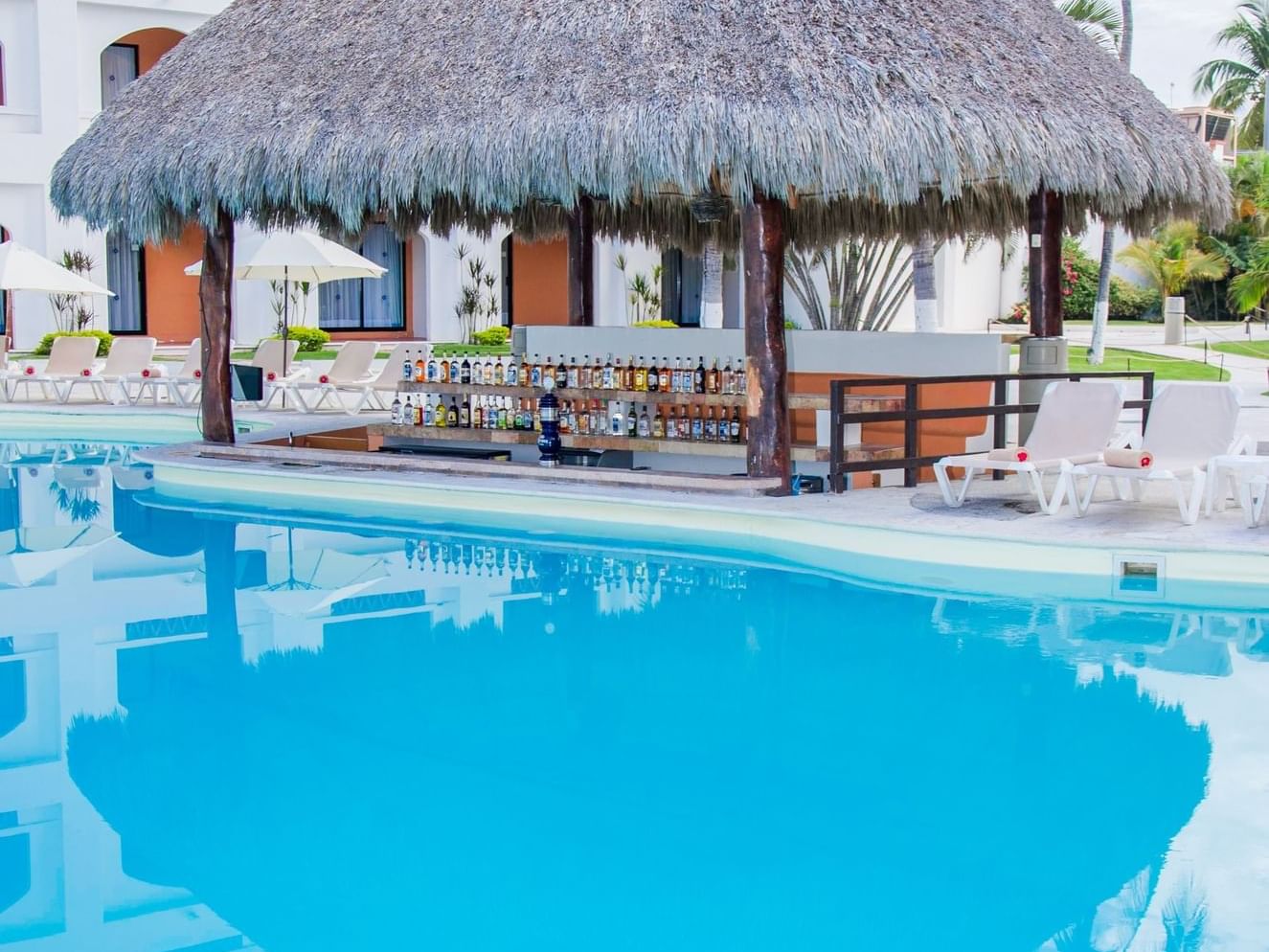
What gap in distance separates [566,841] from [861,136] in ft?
18.6

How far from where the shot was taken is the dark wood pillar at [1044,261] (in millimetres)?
10930

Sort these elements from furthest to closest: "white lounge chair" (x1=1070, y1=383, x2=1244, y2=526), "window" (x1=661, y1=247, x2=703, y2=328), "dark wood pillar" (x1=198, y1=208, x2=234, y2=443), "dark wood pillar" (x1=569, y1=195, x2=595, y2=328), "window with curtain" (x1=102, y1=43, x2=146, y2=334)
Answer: "window" (x1=661, y1=247, x2=703, y2=328), "window with curtain" (x1=102, y1=43, x2=146, y2=334), "dark wood pillar" (x1=569, y1=195, x2=595, y2=328), "dark wood pillar" (x1=198, y1=208, x2=234, y2=443), "white lounge chair" (x1=1070, y1=383, x2=1244, y2=526)

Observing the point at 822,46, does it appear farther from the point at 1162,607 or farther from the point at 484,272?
the point at 484,272

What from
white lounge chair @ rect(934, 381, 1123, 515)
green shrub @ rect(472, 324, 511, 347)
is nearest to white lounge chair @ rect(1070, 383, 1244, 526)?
white lounge chair @ rect(934, 381, 1123, 515)

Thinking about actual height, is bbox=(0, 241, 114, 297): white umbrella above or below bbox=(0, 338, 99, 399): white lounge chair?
above

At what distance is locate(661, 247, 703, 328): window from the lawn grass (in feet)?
31.7

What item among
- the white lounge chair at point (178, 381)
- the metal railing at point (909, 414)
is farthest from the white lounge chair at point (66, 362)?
the metal railing at point (909, 414)

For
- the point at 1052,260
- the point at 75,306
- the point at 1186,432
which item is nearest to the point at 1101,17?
the point at 1052,260

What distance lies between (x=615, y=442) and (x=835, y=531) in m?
2.82

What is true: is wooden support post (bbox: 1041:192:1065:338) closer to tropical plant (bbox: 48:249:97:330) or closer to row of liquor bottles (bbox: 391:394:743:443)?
row of liquor bottles (bbox: 391:394:743:443)

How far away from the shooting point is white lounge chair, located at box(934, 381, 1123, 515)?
9102 millimetres

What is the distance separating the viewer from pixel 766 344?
390 inches

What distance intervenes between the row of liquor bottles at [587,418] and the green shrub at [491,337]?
15.8 metres

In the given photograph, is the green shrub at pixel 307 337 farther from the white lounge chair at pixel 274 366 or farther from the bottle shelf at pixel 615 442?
the bottle shelf at pixel 615 442
